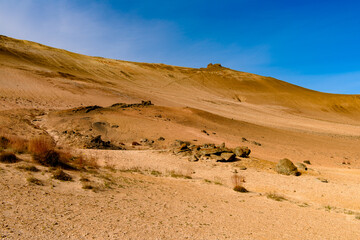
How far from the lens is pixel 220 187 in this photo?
9086 mm

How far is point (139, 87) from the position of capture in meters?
49.9

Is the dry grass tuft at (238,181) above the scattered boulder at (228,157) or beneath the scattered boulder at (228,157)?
beneath

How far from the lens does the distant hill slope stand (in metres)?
31.7

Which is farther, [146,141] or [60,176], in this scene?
[146,141]

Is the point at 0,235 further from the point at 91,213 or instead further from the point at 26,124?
the point at 26,124

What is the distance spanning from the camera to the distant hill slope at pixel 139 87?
31672 mm

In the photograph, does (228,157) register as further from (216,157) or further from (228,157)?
(216,157)

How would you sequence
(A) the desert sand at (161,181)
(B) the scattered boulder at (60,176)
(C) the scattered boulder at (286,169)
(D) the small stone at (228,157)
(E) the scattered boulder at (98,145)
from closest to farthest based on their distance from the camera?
(A) the desert sand at (161,181) → (B) the scattered boulder at (60,176) → (C) the scattered boulder at (286,169) → (D) the small stone at (228,157) → (E) the scattered boulder at (98,145)

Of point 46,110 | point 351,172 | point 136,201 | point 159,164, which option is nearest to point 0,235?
point 136,201

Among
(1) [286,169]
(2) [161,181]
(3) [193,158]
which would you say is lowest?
(2) [161,181]

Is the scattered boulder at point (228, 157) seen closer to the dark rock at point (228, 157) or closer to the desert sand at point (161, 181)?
the dark rock at point (228, 157)

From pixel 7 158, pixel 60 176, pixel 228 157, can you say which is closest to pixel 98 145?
pixel 7 158

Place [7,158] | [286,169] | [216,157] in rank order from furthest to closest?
[216,157]
[286,169]
[7,158]

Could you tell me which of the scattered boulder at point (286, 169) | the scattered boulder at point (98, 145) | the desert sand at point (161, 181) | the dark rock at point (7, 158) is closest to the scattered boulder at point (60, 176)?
the desert sand at point (161, 181)
